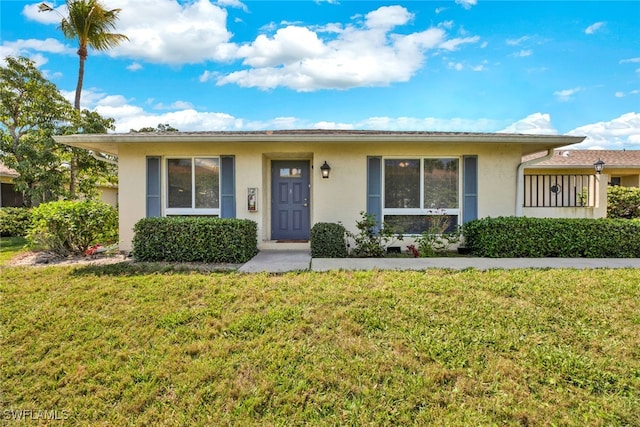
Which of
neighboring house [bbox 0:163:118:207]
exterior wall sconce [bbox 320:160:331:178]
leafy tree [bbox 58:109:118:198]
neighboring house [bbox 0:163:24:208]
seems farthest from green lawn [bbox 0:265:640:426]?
neighboring house [bbox 0:163:24:208]

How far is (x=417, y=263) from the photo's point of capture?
211 inches

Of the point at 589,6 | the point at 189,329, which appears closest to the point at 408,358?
the point at 189,329

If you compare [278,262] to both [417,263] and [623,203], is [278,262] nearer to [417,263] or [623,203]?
[417,263]

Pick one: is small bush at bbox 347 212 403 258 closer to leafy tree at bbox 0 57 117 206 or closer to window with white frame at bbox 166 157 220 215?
window with white frame at bbox 166 157 220 215

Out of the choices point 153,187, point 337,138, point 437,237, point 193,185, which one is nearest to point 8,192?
point 153,187

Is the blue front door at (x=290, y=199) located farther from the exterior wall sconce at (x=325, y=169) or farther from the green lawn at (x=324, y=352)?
the green lawn at (x=324, y=352)

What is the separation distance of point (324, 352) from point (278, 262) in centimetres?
300

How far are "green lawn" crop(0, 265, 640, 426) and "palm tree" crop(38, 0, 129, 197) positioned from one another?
444 inches

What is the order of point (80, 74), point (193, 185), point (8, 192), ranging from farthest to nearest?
1. point (8, 192)
2. point (80, 74)
3. point (193, 185)

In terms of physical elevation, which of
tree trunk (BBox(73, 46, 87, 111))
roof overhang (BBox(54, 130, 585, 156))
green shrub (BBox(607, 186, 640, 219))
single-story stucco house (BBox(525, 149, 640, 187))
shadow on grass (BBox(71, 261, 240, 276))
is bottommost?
shadow on grass (BBox(71, 261, 240, 276))

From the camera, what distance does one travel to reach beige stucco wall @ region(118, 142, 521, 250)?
22.8 feet

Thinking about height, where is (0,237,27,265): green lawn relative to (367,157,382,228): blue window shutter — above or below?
below

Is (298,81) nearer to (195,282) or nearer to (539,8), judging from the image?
(539,8)

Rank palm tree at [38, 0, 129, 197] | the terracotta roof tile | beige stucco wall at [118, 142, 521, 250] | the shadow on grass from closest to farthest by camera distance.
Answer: the shadow on grass → beige stucco wall at [118, 142, 521, 250] → palm tree at [38, 0, 129, 197] → the terracotta roof tile
